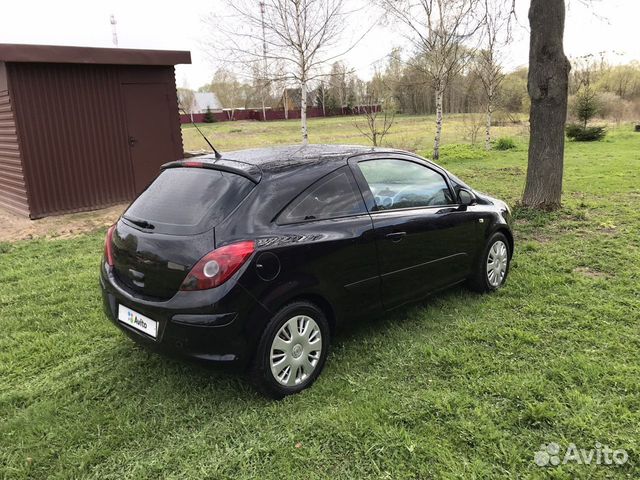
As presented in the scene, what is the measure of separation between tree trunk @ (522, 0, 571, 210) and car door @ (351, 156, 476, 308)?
144 inches

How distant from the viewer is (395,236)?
12.0 feet

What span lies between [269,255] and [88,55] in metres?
8.19

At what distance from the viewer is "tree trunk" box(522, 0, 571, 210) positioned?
22.6 ft

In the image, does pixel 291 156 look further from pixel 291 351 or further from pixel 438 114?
pixel 438 114

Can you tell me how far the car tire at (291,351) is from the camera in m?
2.92

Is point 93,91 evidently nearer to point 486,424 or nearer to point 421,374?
point 421,374

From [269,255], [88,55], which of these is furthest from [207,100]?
[269,255]

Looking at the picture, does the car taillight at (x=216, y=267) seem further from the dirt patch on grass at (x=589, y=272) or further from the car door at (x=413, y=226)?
the dirt patch on grass at (x=589, y=272)

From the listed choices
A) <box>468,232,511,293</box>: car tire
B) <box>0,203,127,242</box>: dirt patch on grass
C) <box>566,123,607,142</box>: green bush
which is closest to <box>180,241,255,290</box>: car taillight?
<box>468,232,511,293</box>: car tire

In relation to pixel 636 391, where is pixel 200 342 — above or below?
above

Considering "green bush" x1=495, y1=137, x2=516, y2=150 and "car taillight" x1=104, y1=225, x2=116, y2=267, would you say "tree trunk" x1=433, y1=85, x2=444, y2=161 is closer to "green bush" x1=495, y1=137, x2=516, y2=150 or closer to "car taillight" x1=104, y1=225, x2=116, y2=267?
"green bush" x1=495, y1=137, x2=516, y2=150

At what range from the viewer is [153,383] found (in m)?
3.29

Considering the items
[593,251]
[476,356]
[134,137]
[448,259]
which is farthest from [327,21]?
[476,356]

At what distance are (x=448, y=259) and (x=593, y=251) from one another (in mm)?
2665
